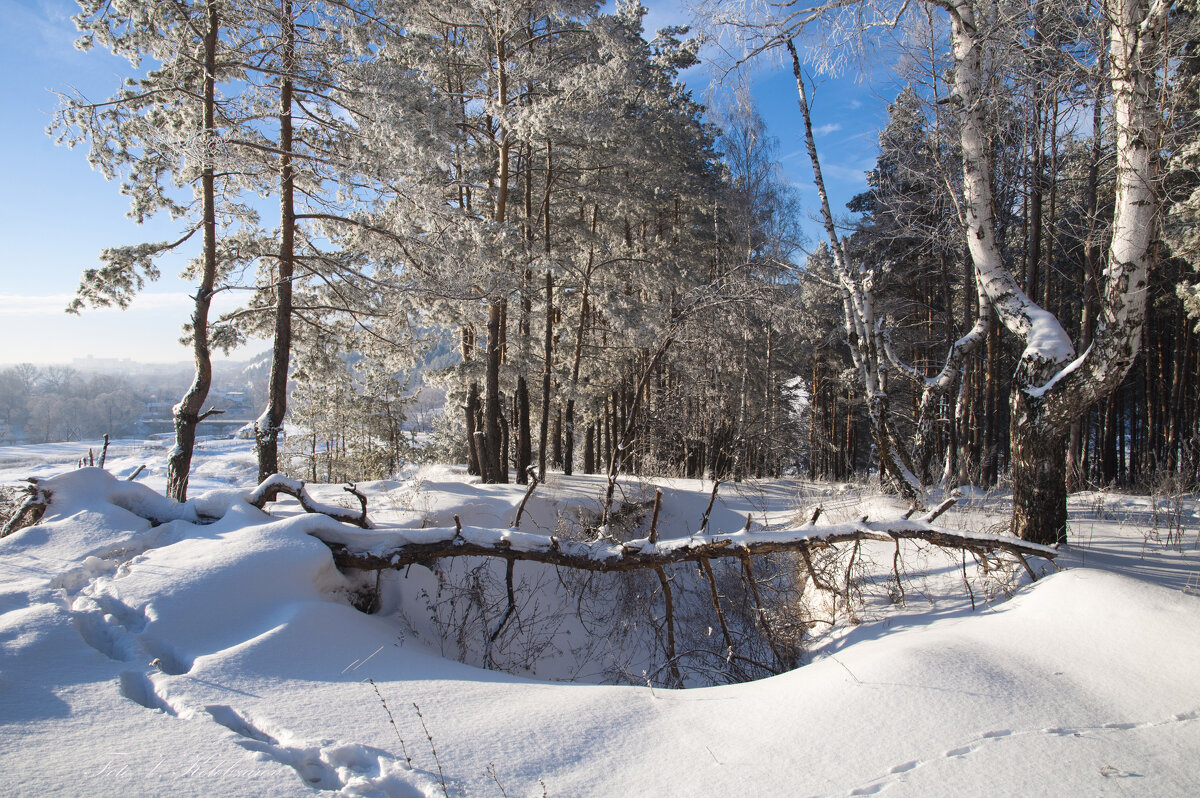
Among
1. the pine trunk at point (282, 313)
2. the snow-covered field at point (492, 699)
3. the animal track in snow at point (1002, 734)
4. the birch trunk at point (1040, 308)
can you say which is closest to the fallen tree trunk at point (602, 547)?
the snow-covered field at point (492, 699)

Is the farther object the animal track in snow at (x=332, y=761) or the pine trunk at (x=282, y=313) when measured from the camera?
the pine trunk at (x=282, y=313)

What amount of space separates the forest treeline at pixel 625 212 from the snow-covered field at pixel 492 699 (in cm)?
244

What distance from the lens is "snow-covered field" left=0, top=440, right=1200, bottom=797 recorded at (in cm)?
210

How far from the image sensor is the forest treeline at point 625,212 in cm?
480

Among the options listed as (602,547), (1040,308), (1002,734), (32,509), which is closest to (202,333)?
(32,509)

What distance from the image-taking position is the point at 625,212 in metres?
15.2

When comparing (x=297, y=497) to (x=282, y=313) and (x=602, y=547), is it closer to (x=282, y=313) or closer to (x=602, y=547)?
(x=602, y=547)

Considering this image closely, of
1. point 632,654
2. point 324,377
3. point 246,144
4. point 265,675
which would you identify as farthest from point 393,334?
point 265,675

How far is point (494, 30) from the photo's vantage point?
10562mm

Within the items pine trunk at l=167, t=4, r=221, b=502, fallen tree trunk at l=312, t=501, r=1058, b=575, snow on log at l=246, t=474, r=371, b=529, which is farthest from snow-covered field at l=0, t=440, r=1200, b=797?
pine trunk at l=167, t=4, r=221, b=502

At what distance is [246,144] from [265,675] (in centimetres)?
693

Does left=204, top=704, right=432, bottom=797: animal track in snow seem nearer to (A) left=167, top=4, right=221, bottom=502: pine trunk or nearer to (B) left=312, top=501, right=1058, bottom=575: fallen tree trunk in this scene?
(B) left=312, top=501, right=1058, bottom=575: fallen tree trunk

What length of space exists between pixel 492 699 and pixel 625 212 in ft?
46.3

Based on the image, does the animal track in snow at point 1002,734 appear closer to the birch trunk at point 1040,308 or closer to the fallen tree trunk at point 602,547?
the fallen tree trunk at point 602,547
